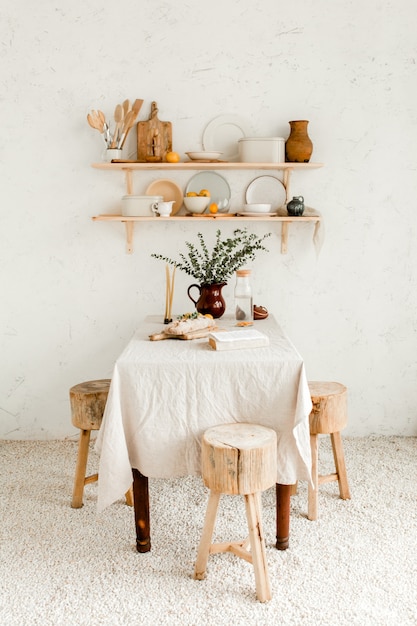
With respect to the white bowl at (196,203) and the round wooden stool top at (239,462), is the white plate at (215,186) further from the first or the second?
the round wooden stool top at (239,462)

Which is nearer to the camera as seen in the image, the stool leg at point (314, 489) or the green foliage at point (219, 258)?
the stool leg at point (314, 489)

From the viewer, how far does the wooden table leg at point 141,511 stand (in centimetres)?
237

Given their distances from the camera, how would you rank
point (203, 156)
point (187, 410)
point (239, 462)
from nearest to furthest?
point (239, 462) < point (187, 410) < point (203, 156)

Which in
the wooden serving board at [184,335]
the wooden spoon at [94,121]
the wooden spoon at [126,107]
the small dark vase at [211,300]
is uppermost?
the wooden spoon at [126,107]

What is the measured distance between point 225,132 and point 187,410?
5.37 ft

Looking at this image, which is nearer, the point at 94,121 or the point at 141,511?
the point at 141,511

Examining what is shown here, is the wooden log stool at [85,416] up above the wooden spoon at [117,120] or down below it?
below

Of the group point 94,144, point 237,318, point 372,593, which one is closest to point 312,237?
point 237,318

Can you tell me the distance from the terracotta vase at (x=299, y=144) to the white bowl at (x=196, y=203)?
487 mm

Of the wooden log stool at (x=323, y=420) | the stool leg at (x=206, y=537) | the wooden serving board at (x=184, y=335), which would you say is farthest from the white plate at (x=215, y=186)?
the stool leg at (x=206, y=537)

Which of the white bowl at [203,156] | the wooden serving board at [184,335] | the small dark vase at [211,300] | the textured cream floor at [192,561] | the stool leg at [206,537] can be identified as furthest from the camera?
the white bowl at [203,156]

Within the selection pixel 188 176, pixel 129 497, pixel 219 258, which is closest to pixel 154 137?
pixel 188 176

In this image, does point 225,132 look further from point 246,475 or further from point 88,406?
point 246,475

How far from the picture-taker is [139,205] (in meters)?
3.20
